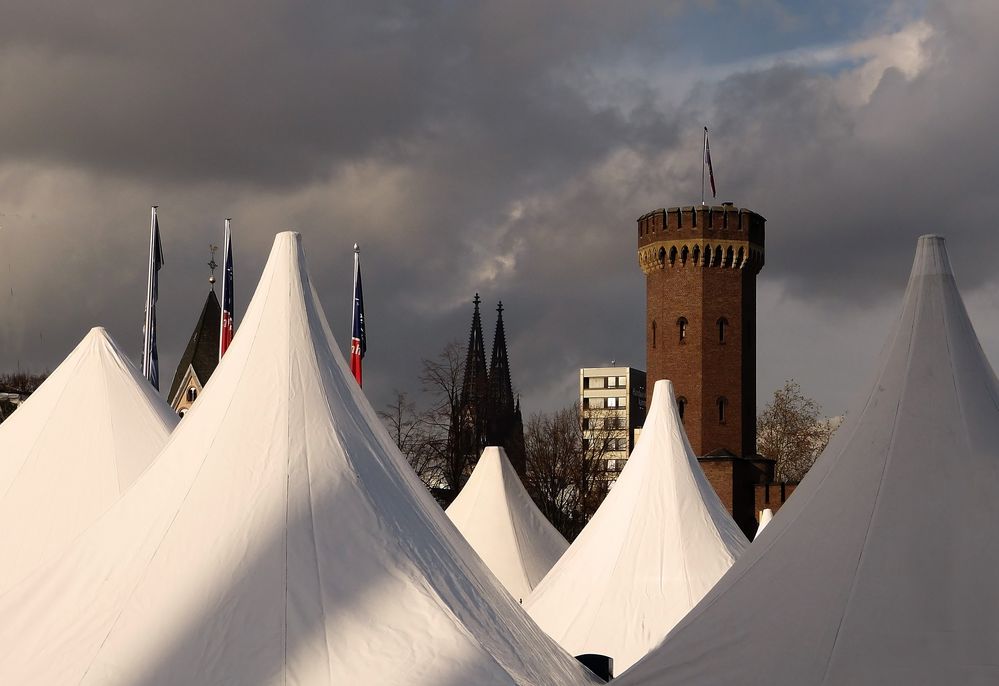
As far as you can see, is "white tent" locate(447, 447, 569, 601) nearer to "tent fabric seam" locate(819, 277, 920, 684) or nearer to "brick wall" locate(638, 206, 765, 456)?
"tent fabric seam" locate(819, 277, 920, 684)

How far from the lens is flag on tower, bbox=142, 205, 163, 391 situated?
1094 inches

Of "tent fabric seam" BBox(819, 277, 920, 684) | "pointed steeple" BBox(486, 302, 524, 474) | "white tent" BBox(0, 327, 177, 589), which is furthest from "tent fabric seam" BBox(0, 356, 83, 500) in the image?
"pointed steeple" BBox(486, 302, 524, 474)

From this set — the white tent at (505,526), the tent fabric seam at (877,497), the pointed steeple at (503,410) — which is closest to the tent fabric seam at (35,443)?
the white tent at (505,526)

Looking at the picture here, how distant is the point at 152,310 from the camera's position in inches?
1121

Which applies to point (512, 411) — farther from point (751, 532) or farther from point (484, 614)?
point (484, 614)

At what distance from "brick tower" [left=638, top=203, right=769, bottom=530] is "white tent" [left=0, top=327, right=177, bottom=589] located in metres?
37.4

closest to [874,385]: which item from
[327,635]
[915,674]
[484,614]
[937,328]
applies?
[937,328]

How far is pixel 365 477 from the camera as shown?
36.0 feet

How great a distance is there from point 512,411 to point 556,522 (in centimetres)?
2786

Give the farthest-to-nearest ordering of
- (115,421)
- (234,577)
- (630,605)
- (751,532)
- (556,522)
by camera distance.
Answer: (751,532) < (556,522) < (630,605) < (115,421) < (234,577)

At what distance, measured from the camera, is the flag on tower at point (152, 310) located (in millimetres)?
27781

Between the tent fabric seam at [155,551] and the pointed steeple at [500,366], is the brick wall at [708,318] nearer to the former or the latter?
the pointed steeple at [500,366]

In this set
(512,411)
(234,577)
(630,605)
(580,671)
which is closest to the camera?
(234,577)

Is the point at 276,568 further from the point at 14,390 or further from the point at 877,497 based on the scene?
the point at 14,390
